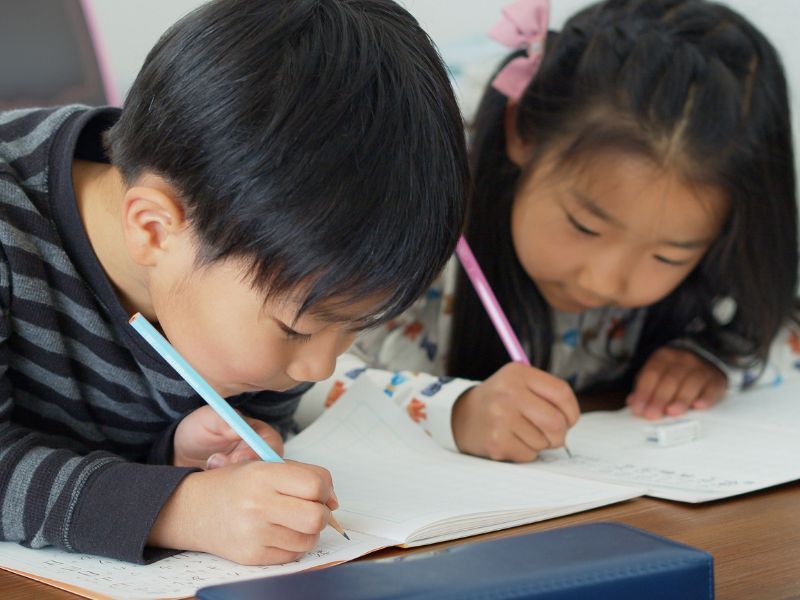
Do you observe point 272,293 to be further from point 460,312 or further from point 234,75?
point 460,312

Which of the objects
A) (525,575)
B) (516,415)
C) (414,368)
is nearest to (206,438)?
(516,415)

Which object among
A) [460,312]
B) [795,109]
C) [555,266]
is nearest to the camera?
[555,266]

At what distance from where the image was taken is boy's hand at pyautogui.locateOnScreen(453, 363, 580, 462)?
33.3 inches

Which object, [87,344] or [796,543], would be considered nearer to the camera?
[796,543]

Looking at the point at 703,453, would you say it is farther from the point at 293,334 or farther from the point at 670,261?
the point at 293,334

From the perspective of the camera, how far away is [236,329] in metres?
0.65

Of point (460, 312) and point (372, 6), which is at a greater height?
point (372, 6)

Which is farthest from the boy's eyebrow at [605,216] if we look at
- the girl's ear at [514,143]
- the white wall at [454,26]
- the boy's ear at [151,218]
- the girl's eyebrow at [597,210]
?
the boy's ear at [151,218]

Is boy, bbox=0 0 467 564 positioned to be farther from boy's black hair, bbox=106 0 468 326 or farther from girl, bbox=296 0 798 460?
girl, bbox=296 0 798 460

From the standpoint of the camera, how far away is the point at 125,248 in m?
0.75

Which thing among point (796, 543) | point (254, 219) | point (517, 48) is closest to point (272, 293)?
point (254, 219)

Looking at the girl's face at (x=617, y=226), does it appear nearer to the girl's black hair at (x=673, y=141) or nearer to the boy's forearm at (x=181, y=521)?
the girl's black hair at (x=673, y=141)

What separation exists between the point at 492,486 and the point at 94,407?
11.3 inches

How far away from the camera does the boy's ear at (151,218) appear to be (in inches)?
25.2
